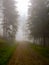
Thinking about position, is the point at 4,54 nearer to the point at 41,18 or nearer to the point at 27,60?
the point at 27,60

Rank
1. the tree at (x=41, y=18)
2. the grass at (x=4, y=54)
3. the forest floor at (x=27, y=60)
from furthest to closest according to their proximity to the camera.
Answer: the tree at (x=41, y=18), the forest floor at (x=27, y=60), the grass at (x=4, y=54)

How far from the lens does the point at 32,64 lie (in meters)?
15.0

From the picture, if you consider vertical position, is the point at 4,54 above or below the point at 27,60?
above

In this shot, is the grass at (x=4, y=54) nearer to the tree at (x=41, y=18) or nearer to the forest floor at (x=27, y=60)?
the forest floor at (x=27, y=60)

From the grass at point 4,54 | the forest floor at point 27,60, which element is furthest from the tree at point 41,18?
the forest floor at point 27,60

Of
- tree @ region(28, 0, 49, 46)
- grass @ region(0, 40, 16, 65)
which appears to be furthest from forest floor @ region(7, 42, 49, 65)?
tree @ region(28, 0, 49, 46)

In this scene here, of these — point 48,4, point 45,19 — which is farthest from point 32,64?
point 48,4

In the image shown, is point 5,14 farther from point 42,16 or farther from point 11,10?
point 42,16

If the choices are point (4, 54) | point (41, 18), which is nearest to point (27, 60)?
point (4, 54)

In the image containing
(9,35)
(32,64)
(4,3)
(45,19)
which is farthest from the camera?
(9,35)

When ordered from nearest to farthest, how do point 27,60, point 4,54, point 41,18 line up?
1. point 4,54
2. point 27,60
3. point 41,18

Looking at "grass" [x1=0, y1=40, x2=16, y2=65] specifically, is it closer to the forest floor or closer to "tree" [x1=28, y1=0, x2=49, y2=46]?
the forest floor

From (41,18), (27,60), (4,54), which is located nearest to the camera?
(4,54)

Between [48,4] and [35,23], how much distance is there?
4.60m
